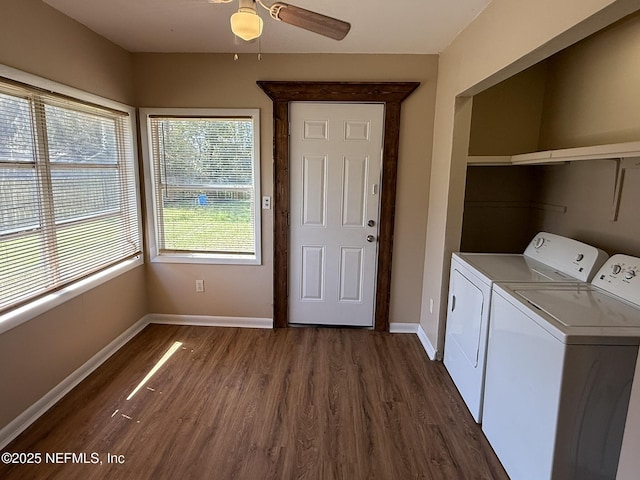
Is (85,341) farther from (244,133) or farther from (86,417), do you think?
(244,133)

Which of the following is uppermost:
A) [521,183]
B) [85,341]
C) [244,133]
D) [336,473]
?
[244,133]

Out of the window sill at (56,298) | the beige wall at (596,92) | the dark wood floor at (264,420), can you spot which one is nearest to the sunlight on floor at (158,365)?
the dark wood floor at (264,420)

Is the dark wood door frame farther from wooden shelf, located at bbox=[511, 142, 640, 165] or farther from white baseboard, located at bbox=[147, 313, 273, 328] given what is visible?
wooden shelf, located at bbox=[511, 142, 640, 165]

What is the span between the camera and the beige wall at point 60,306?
6.61 ft

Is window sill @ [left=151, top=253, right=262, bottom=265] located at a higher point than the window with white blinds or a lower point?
lower

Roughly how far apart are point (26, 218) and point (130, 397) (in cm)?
128

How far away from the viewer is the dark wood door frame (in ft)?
10.2

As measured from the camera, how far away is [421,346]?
321cm

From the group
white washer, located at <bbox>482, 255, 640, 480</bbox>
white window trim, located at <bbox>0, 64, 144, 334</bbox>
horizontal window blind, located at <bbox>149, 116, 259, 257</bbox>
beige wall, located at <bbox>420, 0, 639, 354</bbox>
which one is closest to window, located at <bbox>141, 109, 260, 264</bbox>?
horizontal window blind, located at <bbox>149, 116, 259, 257</bbox>

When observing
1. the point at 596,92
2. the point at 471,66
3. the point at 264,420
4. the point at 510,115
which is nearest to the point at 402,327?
the point at 264,420

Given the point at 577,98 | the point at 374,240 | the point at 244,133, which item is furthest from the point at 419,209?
the point at 244,133

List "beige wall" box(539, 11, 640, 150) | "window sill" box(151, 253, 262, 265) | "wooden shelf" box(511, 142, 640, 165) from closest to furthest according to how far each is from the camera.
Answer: "wooden shelf" box(511, 142, 640, 165), "beige wall" box(539, 11, 640, 150), "window sill" box(151, 253, 262, 265)

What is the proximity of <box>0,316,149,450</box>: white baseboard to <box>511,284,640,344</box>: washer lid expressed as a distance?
277cm

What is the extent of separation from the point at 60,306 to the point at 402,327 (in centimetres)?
273
